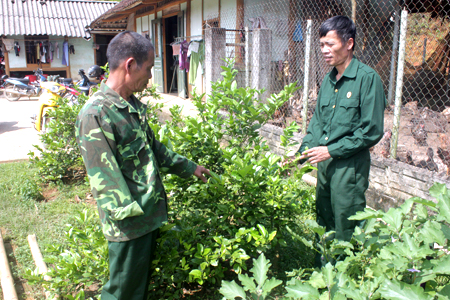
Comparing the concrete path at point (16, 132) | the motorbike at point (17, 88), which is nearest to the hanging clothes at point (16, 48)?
the motorbike at point (17, 88)

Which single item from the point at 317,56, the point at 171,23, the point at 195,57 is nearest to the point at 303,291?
the point at 317,56

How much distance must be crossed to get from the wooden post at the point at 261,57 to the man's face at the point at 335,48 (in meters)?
3.47

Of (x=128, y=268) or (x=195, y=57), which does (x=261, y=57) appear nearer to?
(x=195, y=57)

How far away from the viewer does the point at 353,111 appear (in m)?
2.28

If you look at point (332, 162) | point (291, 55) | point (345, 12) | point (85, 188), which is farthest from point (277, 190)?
point (345, 12)

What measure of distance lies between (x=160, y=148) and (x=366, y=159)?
1.32 metres

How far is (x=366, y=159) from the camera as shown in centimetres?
238

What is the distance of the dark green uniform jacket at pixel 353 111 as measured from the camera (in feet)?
7.23

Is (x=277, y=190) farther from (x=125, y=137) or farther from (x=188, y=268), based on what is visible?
(x=125, y=137)

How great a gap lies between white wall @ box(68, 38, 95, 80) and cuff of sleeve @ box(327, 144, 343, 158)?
18.9 meters

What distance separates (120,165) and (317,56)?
19.1 ft

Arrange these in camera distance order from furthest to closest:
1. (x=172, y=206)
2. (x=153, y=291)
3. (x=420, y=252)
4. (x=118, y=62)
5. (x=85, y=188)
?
(x=85, y=188), (x=172, y=206), (x=153, y=291), (x=118, y=62), (x=420, y=252)

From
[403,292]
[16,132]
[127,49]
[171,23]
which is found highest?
[171,23]

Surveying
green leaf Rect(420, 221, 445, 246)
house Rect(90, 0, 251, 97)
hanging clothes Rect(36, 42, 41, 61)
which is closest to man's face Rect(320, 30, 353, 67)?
green leaf Rect(420, 221, 445, 246)
